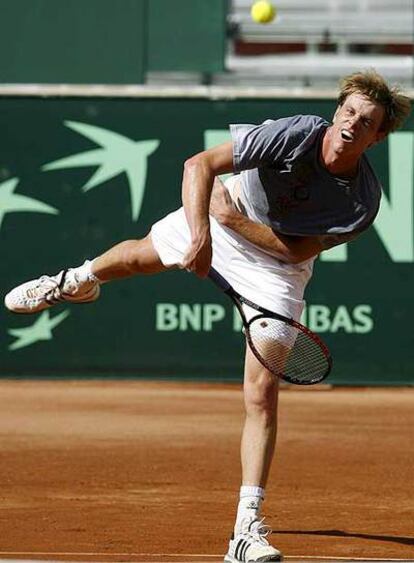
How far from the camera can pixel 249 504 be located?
16.1 ft

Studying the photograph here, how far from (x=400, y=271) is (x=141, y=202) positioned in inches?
85.0

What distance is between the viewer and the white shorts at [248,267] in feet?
16.9

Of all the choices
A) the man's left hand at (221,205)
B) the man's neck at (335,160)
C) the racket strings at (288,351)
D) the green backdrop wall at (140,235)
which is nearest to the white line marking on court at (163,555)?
the racket strings at (288,351)

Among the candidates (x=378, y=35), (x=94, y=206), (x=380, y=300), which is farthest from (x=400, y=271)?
(x=378, y=35)

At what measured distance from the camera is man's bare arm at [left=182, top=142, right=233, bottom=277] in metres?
4.78

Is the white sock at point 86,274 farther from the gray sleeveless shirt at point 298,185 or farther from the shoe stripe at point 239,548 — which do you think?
the shoe stripe at point 239,548

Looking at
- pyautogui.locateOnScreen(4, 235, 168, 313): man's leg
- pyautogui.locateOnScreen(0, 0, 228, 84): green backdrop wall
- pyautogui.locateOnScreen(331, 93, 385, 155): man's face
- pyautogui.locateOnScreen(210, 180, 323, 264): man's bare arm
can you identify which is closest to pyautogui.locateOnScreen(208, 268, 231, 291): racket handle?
pyautogui.locateOnScreen(210, 180, 323, 264): man's bare arm

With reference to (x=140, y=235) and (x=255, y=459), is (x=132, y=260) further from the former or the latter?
(x=140, y=235)

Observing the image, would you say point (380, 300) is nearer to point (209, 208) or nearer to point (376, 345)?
point (376, 345)

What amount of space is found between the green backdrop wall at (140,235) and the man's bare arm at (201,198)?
6.11 metres

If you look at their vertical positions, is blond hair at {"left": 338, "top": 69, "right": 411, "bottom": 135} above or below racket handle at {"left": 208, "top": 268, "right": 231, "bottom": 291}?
above

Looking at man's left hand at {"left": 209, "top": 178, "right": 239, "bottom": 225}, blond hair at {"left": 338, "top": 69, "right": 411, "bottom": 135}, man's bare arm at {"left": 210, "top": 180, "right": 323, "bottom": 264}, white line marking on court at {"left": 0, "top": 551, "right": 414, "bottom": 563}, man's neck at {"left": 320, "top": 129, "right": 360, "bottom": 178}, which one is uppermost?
blond hair at {"left": 338, "top": 69, "right": 411, "bottom": 135}

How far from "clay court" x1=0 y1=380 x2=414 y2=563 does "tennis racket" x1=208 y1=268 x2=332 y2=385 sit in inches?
26.3

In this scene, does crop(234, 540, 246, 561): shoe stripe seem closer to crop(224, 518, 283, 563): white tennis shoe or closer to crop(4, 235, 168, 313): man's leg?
crop(224, 518, 283, 563): white tennis shoe
